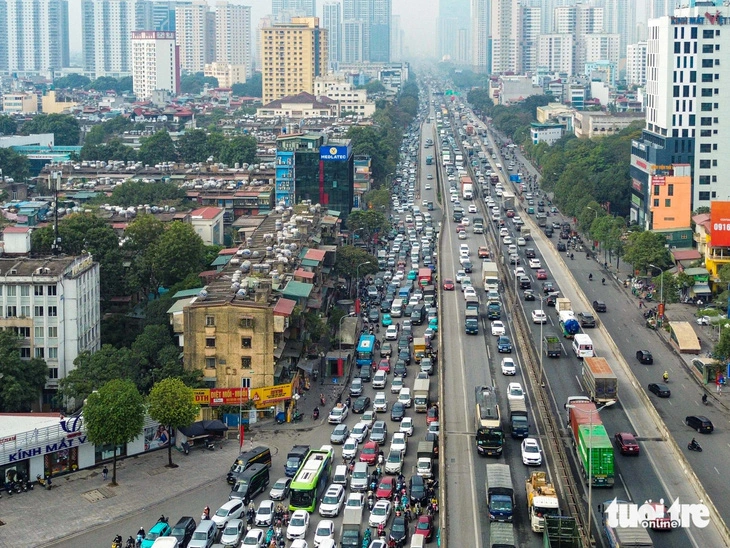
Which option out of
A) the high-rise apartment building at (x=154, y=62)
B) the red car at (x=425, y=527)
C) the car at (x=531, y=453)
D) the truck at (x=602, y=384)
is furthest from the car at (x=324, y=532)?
the high-rise apartment building at (x=154, y=62)

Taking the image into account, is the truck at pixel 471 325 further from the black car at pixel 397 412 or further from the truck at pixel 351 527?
the truck at pixel 351 527

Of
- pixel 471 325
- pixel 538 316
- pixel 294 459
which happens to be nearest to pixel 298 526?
pixel 294 459

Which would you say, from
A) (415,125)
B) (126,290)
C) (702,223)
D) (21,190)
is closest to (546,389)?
(126,290)

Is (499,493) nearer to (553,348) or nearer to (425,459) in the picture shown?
(425,459)

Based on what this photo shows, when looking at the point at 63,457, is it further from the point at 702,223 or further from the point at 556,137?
Result: the point at 556,137

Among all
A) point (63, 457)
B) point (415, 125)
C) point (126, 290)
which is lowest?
point (63, 457)

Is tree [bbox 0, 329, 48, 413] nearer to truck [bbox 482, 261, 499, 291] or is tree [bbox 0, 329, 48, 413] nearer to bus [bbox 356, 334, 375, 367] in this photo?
bus [bbox 356, 334, 375, 367]
